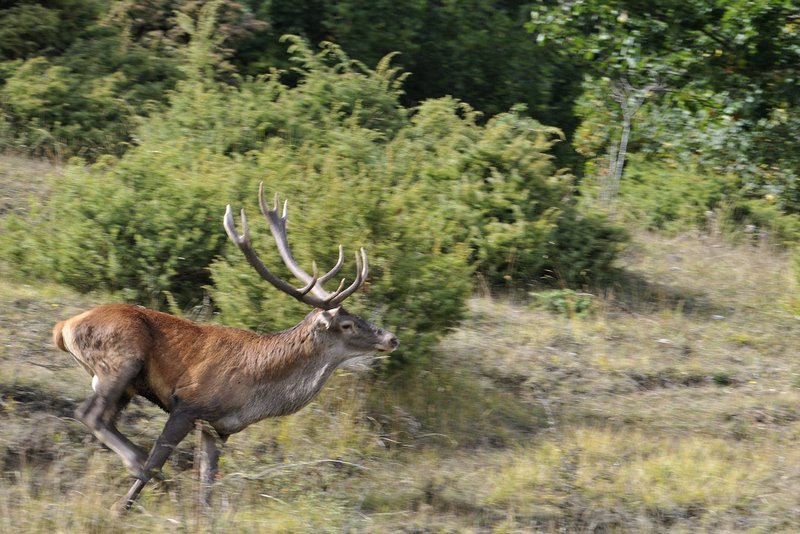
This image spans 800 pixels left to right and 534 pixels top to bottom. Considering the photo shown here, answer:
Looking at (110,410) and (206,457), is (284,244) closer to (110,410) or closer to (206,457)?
(206,457)

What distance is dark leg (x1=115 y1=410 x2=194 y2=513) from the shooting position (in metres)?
Result: 6.54

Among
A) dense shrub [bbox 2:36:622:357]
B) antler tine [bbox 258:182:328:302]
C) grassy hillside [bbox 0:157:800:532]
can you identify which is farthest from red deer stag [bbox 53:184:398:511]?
dense shrub [bbox 2:36:622:357]

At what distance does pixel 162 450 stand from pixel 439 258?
347 centimetres

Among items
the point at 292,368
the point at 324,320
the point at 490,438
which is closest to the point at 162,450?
the point at 292,368

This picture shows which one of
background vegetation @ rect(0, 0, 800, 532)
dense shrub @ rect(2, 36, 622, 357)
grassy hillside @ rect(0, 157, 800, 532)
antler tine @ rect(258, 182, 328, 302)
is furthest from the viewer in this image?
dense shrub @ rect(2, 36, 622, 357)

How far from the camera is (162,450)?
21.6 feet

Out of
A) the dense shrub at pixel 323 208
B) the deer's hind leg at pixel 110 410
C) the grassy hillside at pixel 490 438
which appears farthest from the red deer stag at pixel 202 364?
the dense shrub at pixel 323 208

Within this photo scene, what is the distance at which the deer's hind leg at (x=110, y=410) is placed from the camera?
21.6 feet

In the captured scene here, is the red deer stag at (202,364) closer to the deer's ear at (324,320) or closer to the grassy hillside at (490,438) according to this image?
the deer's ear at (324,320)

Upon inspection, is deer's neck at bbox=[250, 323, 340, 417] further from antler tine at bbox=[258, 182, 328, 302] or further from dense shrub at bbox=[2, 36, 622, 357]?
dense shrub at bbox=[2, 36, 622, 357]

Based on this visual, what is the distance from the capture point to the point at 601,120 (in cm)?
1811

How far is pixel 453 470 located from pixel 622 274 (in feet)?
17.6

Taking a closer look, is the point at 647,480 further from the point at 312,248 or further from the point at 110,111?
the point at 110,111

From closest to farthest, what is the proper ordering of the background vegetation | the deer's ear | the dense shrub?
the deer's ear → the background vegetation → the dense shrub
